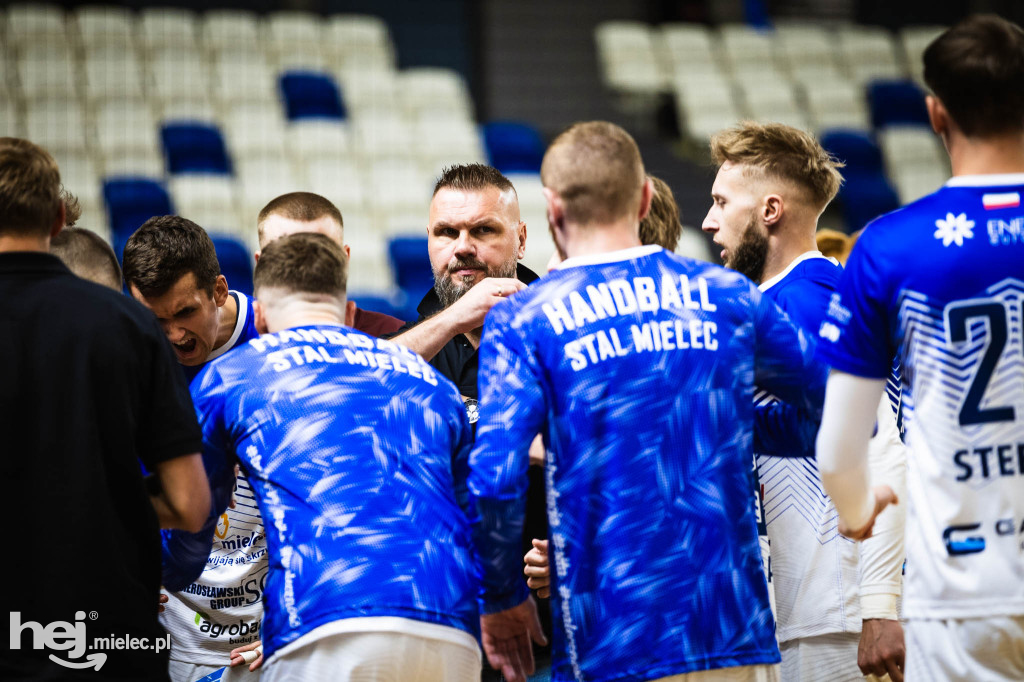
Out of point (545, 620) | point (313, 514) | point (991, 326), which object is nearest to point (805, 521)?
point (545, 620)

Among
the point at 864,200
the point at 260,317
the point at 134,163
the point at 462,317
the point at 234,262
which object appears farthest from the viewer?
the point at 864,200

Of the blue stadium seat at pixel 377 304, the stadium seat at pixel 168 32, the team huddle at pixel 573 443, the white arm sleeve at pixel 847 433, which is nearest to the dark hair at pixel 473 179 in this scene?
the team huddle at pixel 573 443

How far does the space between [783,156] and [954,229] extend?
1260mm

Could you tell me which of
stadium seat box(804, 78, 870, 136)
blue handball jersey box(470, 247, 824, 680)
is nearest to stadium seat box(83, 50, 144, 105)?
stadium seat box(804, 78, 870, 136)

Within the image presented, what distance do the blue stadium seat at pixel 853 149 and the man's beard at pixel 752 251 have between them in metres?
9.76

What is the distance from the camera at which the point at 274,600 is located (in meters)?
2.44

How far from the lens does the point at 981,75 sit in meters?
2.29

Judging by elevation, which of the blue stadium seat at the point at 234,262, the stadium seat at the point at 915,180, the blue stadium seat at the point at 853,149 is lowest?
the blue stadium seat at the point at 234,262

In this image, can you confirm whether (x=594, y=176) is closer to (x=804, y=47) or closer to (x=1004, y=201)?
(x=1004, y=201)

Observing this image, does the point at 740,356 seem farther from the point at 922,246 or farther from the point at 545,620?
the point at 545,620

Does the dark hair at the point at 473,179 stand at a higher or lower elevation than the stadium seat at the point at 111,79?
lower

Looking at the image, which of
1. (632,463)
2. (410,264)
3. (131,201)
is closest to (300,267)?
(632,463)

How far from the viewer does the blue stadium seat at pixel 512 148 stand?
476 inches

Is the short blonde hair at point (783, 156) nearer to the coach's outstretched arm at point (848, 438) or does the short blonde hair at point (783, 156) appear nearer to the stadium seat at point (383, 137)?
the coach's outstretched arm at point (848, 438)
